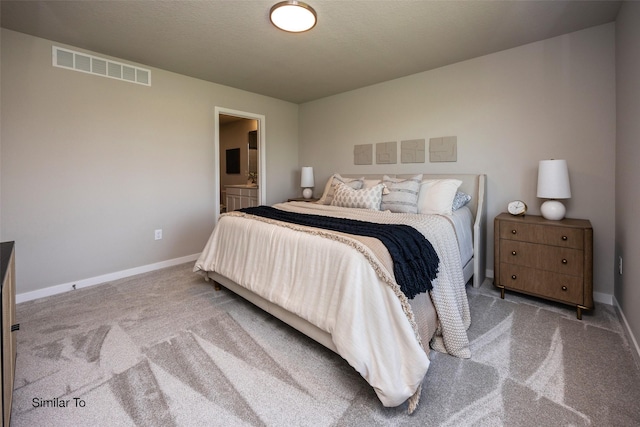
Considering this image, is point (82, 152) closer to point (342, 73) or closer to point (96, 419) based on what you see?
point (96, 419)

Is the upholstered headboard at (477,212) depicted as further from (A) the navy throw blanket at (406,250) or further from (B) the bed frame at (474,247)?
(A) the navy throw blanket at (406,250)

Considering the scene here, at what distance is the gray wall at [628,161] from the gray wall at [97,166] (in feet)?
13.1

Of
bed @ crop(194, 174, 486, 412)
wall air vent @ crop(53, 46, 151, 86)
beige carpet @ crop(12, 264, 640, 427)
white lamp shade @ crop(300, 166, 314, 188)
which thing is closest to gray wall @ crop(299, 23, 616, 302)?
bed @ crop(194, 174, 486, 412)

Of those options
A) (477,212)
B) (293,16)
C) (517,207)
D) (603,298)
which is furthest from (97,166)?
(603,298)

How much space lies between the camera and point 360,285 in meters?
1.52

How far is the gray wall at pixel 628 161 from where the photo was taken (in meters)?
1.82

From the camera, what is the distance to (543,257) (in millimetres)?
2408

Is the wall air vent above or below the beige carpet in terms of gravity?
above

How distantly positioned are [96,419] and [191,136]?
315 cm

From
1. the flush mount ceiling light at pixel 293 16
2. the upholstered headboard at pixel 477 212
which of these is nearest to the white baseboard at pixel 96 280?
the flush mount ceiling light at pixel 293 16

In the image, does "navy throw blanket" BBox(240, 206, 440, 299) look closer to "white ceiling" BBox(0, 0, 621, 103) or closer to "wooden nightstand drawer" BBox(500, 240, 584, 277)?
"wooden nightstand drawer" BBox(500, 240, 584, 277)

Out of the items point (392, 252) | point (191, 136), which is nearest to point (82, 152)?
point (191, 136)

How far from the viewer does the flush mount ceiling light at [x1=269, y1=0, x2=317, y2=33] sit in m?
2.06

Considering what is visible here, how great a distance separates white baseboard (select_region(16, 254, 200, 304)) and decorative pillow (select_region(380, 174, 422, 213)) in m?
2.68
